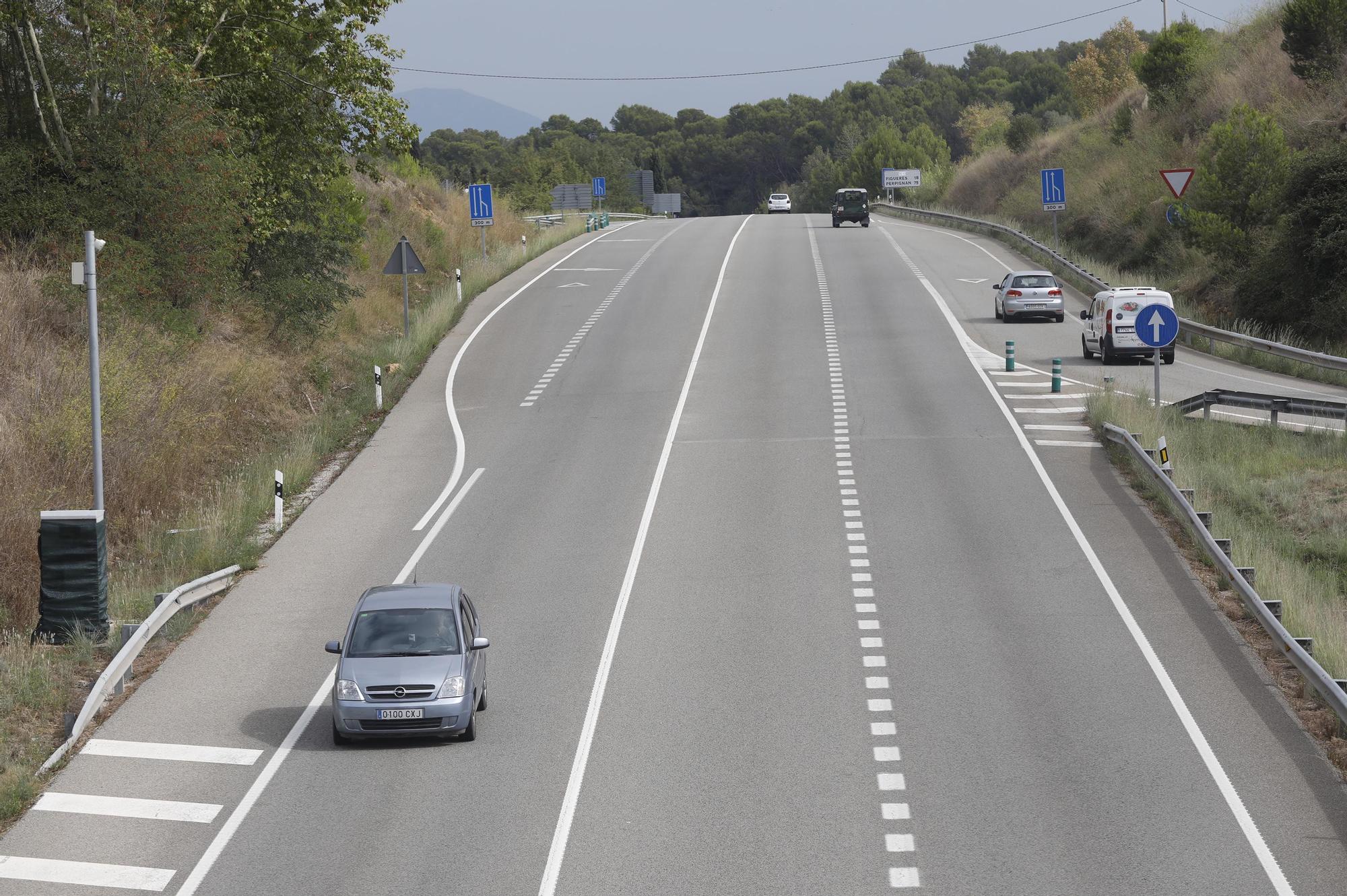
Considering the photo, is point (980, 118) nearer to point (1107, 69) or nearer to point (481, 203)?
point (1107, 69)

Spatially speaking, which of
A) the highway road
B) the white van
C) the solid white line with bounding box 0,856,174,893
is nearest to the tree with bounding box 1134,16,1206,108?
the white van

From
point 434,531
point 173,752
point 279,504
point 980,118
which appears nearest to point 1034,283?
point 434,531

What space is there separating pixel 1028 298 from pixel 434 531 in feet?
77.5

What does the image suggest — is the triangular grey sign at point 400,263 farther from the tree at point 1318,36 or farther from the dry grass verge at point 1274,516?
the tree at point 1318,36

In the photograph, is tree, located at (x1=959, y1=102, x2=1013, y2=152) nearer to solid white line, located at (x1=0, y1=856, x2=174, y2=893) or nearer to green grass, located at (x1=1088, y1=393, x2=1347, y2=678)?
green grass, located at (x1=1088, y1=393, x2=1347, y2=678)

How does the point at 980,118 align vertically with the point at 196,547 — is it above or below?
above

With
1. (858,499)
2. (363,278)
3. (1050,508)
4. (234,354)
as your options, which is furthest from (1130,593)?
(363,278)

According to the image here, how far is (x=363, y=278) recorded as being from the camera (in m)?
43.5

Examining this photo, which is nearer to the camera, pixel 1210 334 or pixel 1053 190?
pixel 1210 334

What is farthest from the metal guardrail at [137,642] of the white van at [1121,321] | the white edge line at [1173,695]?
the white van at [1121,321]

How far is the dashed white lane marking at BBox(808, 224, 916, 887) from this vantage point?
467 inches

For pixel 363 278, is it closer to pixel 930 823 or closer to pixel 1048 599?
pixel 1048 599

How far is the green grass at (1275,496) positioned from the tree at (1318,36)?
30138 mm

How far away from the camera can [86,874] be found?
11.1 meters
